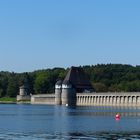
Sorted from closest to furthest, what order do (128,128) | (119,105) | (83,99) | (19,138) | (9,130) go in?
(19,138)
(9,130)
(128,128)
(119,105)
(83,99)

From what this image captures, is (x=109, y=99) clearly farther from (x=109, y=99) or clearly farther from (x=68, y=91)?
(x=68, y=91)

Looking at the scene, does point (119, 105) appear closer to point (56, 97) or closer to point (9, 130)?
point (56, 97)

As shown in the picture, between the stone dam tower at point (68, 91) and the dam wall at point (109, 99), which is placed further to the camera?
the stone dam tower at point (68, 91)

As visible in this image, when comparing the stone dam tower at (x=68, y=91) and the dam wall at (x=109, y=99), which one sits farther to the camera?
the stone dam tower at (x=68, y=91)

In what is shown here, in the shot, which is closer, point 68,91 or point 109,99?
point 109,99

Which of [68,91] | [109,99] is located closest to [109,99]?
[109,99]

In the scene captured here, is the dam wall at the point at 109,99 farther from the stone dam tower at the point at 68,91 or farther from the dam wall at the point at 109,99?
the stone dam tower at the point at 68,91

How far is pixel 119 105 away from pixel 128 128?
98.9 metres

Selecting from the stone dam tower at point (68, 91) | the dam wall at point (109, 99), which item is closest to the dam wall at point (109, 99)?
the dam wall at point (109, 99)

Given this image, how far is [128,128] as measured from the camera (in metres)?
69.1

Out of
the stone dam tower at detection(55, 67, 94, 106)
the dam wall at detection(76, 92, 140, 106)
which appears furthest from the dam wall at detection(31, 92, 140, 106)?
the stone dam tower at detection(55, 67, 94, 106)

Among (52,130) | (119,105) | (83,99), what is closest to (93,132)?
(52,130)

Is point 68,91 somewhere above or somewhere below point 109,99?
above

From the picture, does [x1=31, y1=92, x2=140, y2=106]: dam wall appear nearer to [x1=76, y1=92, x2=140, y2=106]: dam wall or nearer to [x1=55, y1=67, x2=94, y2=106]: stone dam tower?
[x1=76, y1=92, x2=140, y2=106]: dam wall
